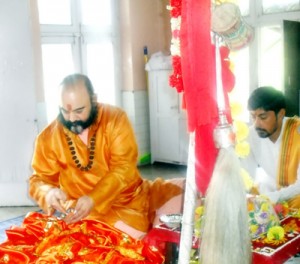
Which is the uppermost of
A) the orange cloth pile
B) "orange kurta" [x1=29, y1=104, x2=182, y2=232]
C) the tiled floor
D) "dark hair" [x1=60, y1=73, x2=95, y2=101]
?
"dark hair" [x1=60, y1=73, x2=95, y2=101]

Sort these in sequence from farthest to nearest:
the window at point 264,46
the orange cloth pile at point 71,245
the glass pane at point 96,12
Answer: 1. the glass pane at point 96,12
2. the window at point 264,46
3. the orange cloth pile at point 71,245

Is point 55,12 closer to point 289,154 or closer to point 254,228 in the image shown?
point 289,154

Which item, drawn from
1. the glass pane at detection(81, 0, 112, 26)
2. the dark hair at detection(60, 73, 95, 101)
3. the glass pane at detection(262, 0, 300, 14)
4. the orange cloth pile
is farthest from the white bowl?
the glass pane at detection(81, 0, 112, 26)

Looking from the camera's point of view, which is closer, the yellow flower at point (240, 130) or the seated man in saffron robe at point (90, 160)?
the yellow flower at point (240, 130)

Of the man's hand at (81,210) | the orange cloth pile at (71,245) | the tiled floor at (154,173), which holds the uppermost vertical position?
the man's hand at (81,210)

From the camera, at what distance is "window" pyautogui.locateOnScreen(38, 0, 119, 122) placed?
670 centimetres

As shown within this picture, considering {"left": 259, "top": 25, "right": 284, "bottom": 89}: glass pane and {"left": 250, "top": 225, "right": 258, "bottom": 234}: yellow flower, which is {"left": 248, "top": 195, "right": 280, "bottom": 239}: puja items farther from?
{"left": 259, "top": 25, "right": 284, "bottom": 89}: glass pane

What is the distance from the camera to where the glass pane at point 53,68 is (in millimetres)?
6672

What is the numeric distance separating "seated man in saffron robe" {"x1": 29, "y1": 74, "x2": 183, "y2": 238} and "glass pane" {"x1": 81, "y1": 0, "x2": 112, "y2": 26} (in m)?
4.27

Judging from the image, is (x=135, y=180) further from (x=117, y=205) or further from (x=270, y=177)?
(x=270, y=177)

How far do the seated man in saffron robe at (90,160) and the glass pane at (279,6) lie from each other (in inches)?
157

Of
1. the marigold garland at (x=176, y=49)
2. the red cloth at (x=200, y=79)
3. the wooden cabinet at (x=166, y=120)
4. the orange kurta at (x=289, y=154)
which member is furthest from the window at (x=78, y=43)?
the red cloth at (x=200, y=79)

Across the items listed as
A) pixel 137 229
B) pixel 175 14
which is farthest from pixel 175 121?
pixel 175 14

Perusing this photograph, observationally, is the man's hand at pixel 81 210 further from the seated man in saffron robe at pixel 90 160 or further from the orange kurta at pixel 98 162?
the orange kurta at pixel 98 162
